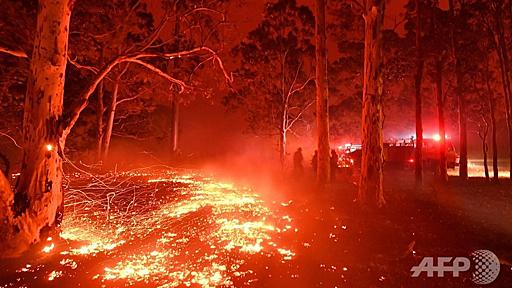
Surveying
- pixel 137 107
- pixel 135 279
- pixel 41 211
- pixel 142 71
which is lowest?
pixel 135 279

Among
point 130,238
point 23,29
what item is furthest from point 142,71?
point 130,238

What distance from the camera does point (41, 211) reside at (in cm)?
712

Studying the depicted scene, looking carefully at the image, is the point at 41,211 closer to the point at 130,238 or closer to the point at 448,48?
the point at 130,238

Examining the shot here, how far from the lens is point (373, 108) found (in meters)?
10.7

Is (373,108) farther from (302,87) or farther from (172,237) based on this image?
(302,87)

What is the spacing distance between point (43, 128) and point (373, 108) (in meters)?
8.66

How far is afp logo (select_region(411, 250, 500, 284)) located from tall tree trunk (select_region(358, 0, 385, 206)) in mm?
4121

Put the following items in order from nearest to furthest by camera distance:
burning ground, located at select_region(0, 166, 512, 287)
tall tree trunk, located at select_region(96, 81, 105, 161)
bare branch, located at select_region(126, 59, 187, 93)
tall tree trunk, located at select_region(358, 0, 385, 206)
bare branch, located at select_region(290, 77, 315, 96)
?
burning ground, located at select_region(0, 166, 512, 287) → bare branch, located at select_region(126, 59, 187, 93) → tall tree trunk, located at select_region(358, 0, 385, 206) → tall tree trunk, located at select_region(96, 81, 105, 161) → bare branch, located at select_region(290, 77, 315, 96)

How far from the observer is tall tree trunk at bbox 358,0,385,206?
→ 10.7m

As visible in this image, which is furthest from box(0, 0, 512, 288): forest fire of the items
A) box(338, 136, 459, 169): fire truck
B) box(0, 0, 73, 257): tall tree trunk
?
box(338, 136, 459, 169): fire truck

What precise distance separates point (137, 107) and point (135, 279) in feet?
69.2

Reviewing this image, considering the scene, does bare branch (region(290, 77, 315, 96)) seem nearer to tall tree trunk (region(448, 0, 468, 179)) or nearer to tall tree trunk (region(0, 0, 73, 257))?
tall tree trunk (region(448, 0, 468, 179))

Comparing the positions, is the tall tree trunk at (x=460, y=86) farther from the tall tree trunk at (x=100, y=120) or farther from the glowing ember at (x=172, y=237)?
the tall tree trunk at (x=100, y=120)

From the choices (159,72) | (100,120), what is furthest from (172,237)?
(100,120)
